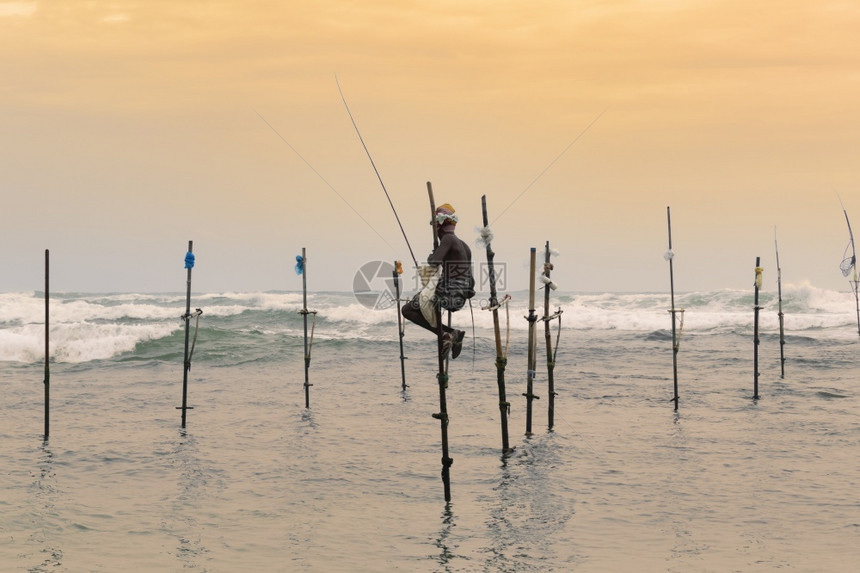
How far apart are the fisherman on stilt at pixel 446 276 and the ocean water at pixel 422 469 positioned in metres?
2.21

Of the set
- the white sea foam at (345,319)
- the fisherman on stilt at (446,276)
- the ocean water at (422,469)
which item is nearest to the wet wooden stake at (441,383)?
the fisherman on stilt at (446,276)

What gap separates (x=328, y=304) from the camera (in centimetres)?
5391

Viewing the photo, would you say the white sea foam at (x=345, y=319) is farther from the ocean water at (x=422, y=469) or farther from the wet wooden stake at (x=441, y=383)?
the wet wooden stake at (x=441, y=383)

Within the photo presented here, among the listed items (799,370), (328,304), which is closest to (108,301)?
(328,304)

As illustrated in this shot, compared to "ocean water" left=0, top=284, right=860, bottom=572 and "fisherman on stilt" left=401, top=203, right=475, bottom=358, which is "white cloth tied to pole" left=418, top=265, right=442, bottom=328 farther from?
"ocean water" left=0, top=284, right=860, bottom=572

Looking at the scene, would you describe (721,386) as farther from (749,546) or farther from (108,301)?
(108,301)

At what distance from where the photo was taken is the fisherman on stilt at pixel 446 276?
9273 millimetres

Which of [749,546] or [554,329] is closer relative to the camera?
[749,546]

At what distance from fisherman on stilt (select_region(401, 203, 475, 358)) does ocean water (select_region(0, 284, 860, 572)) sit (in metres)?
2.21

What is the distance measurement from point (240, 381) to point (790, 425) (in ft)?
41.8

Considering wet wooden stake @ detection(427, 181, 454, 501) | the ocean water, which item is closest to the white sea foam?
the ocean water

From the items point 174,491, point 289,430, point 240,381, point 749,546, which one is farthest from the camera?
point 240,381

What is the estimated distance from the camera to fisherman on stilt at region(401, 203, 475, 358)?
30.4 ft

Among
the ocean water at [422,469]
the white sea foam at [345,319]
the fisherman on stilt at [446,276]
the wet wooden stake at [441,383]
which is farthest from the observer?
the white sea foam at [345,319]
